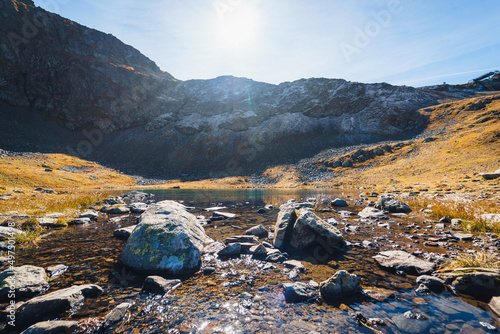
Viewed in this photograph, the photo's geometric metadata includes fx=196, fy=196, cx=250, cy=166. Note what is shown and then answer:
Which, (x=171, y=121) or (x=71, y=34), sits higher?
(x=71, y=34)

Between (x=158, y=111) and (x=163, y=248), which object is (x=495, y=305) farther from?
(x=158, y=111)

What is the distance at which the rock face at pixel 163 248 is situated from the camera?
7.55m

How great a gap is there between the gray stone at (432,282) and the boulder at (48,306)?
34.4 feet

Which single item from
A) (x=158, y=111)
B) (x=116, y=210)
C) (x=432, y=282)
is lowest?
(x=116, y=210)

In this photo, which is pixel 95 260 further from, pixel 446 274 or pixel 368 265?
pixel 446 274

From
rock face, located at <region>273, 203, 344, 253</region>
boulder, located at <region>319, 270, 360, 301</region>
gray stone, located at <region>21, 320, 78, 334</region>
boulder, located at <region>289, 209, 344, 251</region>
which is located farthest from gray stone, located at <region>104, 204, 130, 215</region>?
boulder, located at <region>319, 270, 360, 301</region>

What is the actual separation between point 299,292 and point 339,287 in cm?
121

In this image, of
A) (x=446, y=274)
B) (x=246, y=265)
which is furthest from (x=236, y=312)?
(x=446, y=274)

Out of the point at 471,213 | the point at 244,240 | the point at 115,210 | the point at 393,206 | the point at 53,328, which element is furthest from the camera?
the point at 115,210

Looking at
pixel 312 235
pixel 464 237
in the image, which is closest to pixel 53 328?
pixel 312 235

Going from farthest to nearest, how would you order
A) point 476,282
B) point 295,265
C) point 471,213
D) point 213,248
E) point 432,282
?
point 471,213, point 213,248, point 295,265, point 432,282, point 476,282

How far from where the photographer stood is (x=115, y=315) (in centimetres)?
492

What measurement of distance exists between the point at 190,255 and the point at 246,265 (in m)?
2.37

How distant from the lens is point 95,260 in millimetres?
8500
